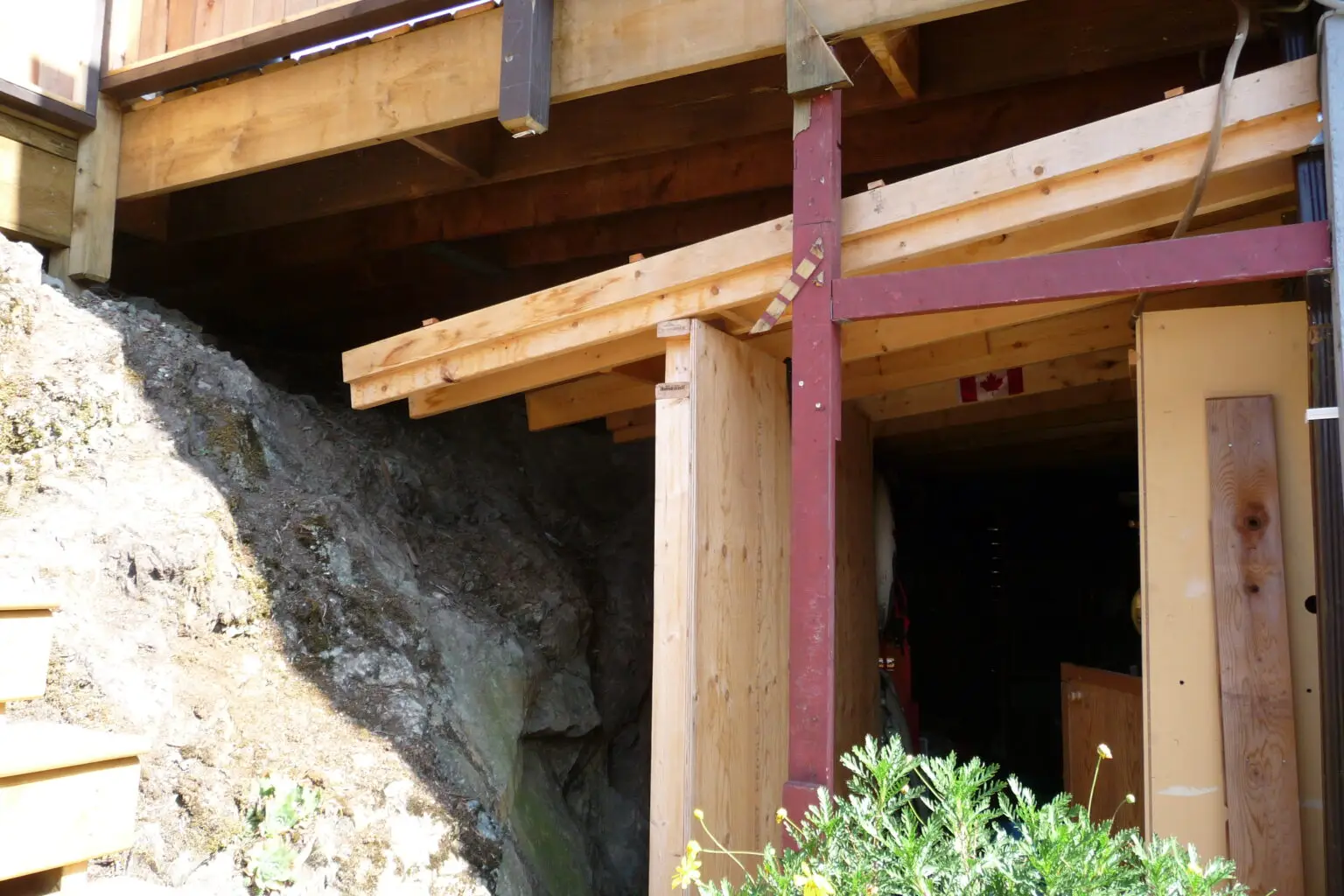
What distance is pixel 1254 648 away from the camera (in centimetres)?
318

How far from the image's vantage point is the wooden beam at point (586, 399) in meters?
5.01

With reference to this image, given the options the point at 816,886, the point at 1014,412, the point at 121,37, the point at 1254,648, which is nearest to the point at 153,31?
the point at 121,37

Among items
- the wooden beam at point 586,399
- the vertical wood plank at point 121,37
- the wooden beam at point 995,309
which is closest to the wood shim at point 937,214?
the wooden beam at point 995,309

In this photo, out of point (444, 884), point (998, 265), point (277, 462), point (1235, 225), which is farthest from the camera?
point (277, 462)

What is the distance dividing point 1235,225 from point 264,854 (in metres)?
3.92

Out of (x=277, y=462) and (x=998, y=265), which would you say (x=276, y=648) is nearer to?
(x=277, y=462)

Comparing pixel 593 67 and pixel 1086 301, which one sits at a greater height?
pixel 593 67

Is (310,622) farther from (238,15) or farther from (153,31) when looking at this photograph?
(153,31)

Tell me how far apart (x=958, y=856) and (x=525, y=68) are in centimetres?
310

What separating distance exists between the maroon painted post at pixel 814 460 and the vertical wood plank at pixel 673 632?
16.7 inches

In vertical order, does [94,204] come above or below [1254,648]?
above

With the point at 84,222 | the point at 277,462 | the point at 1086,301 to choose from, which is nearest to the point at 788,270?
the point at 1086,301

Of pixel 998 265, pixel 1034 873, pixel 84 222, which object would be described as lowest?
pixel 1034 873

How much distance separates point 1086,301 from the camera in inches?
151
